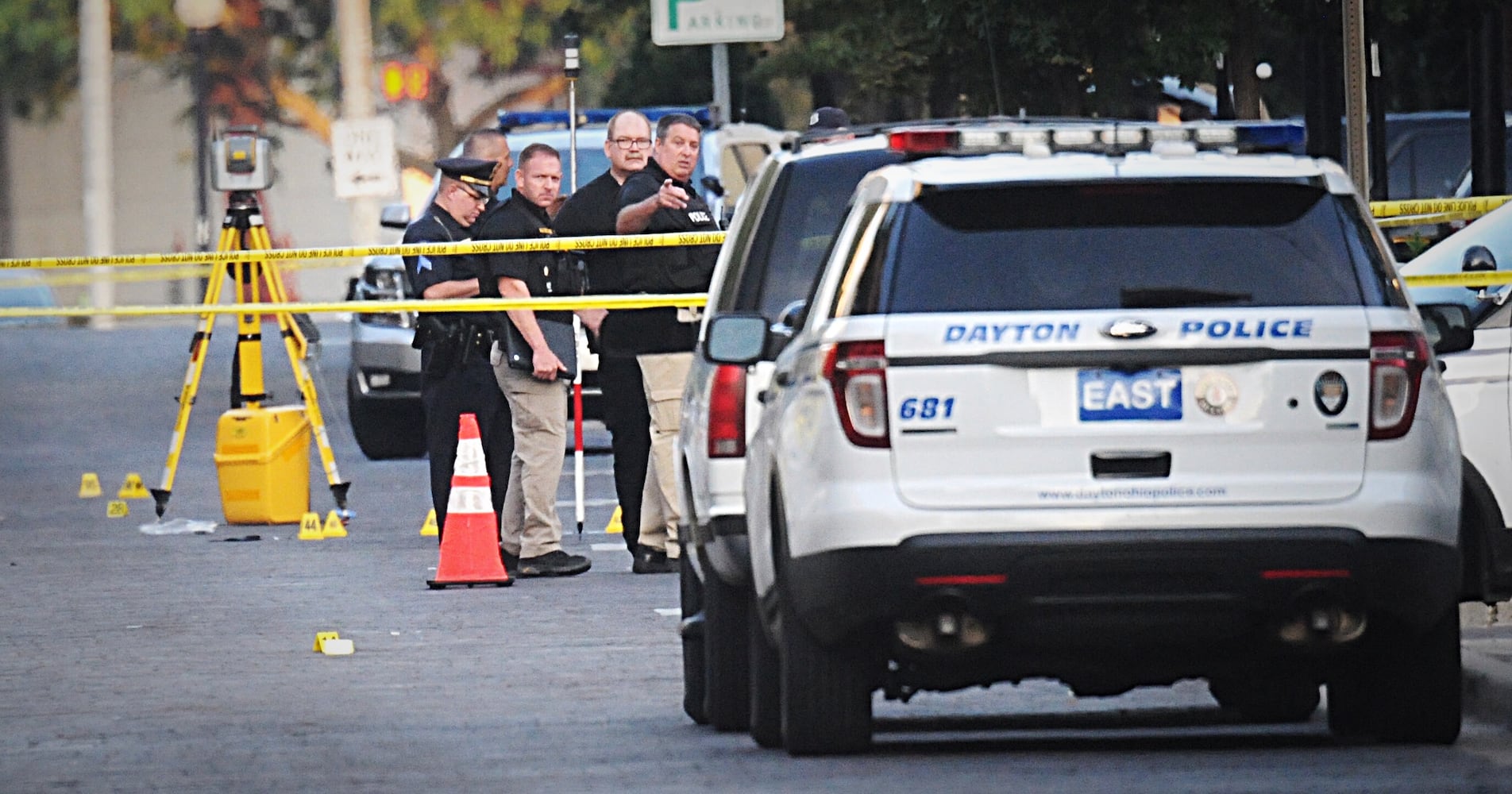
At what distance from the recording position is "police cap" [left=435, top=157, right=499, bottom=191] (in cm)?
1591

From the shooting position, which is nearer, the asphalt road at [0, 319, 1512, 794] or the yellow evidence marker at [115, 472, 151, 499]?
the asphalt road at [0, 319, 1512, 794]

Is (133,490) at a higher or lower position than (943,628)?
lower

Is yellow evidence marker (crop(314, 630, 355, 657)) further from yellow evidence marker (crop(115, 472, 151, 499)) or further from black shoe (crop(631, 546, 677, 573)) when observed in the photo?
yellow evidence marker (crop(115, 472, 151, 499))

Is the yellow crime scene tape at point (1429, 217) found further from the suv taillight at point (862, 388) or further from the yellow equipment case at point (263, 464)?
the suv taillight at point (862, 388)

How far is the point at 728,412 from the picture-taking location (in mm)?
9969

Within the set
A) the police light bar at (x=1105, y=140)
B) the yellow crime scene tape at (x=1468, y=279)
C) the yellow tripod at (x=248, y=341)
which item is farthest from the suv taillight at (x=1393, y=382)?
the yellow tripod at (x=248, y=341)

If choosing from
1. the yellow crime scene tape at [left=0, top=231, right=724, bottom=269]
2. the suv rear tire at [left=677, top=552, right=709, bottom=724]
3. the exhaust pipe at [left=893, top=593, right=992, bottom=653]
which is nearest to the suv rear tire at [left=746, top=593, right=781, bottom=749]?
the suv rear tire at [left=677, top=552, right=709, bottom=724]

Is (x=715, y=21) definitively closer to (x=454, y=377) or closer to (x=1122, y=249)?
(x=454, y=377)

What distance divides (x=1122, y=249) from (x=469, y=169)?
767 cm

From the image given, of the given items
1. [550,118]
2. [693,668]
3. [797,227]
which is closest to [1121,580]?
[693,668]

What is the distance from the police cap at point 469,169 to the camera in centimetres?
1591

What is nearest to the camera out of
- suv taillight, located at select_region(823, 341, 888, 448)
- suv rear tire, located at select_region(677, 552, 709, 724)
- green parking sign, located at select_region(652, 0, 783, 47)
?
suv taillight, located at select_region(823, 341, 888, 448)

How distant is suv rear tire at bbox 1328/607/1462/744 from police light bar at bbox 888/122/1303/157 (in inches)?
50.7

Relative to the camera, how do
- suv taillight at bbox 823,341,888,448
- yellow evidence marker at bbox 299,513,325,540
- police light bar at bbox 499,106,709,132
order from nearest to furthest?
suv taillight at bbox 823,341,888,448, yellow evidence marker at bbox 299,513,325,540, police light bar at bbox 499,106,709,132
